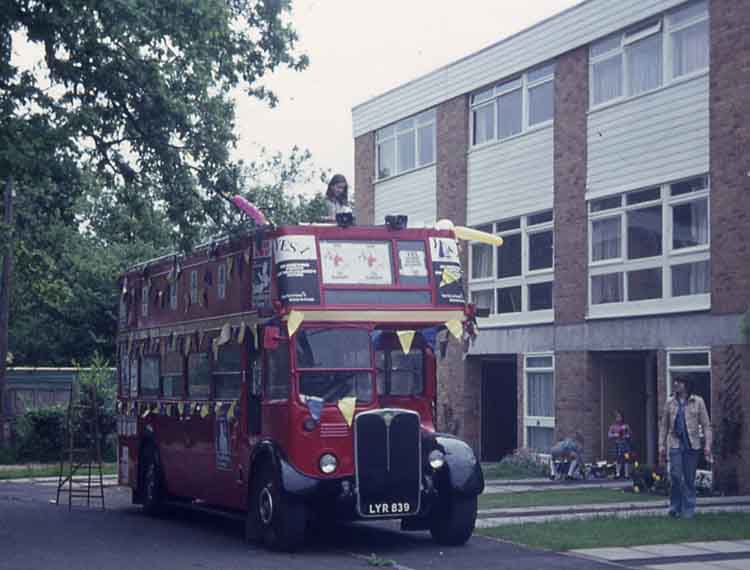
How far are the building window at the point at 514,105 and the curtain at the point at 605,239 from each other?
3063 millimetres

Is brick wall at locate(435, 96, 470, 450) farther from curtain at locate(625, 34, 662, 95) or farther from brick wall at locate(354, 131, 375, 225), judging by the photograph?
curtain at locate(625, 34, 662, 95)

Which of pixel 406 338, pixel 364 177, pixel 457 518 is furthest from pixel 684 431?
pixel 364 177

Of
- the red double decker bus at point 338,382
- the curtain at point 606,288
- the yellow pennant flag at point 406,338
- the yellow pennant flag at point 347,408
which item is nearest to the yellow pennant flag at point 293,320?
the red double decker bus at point 338,382

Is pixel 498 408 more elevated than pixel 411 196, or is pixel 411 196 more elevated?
pixel 411 196

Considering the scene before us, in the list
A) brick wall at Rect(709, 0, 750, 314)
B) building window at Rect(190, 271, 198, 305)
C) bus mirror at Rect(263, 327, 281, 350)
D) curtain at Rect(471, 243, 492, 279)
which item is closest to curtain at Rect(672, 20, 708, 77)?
brick wall at Rect(709, 0, 750, 314)

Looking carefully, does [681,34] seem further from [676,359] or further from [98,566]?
[98,566]

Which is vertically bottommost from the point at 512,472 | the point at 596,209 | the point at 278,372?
the point at 512,472

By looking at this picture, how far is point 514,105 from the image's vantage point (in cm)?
3066

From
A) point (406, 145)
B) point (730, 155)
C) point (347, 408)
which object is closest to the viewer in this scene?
point (347, 408)

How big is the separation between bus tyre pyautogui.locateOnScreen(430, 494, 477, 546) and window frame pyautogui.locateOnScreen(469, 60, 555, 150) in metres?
15.0

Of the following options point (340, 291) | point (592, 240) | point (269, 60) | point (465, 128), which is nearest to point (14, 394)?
point (465, 128)

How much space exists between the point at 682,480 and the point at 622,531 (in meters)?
2.06

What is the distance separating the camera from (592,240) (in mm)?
27438

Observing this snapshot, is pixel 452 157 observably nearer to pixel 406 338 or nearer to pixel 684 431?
pixel 684 431
